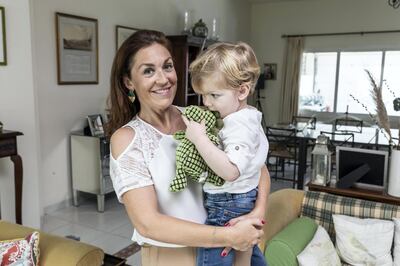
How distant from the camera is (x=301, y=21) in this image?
24.0 ft

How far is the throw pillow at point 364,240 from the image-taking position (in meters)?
2.17

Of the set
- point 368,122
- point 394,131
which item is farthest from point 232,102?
point 368,122

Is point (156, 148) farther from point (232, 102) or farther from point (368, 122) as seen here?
point (368, 122)

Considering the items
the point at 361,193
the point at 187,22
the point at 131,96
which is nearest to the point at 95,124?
the point at 187,22

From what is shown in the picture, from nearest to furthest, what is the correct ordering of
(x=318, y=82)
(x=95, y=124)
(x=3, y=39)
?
(x=3, y=39), (x=95, y=124), (x=318, y=82)

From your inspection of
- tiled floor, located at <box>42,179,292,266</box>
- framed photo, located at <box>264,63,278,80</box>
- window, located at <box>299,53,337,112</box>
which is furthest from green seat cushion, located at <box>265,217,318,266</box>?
framed photo, located at <box>264,63,278,80</box>

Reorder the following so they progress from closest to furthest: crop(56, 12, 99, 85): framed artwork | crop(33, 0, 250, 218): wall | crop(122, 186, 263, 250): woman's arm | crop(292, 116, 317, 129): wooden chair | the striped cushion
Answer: crop(122, 186, 263, 250): woman's arm → the striped cushion → crop(33, 0, 250, 218): wall → crop(56, 12, 99, 85): framed artwork → crop(292, 116, 317, 129): wooden chair

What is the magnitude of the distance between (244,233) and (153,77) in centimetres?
52

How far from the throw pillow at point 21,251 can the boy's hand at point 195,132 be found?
103 centimetres

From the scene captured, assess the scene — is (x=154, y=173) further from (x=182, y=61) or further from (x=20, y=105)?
(x=182, y=61)

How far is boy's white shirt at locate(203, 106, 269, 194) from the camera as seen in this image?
1.04 m

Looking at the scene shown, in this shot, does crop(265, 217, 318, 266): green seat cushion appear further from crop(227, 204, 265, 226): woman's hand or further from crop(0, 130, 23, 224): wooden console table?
crop(0, 130, 23, 224): wooden console table

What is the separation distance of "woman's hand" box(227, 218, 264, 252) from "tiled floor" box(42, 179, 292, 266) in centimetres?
217

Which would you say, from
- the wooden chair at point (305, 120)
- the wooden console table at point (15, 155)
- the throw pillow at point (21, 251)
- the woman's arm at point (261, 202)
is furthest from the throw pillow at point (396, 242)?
the wooden chair at point (305, 120)
